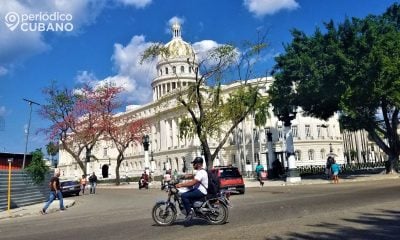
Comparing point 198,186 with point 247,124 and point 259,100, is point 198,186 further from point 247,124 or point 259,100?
point 247,124

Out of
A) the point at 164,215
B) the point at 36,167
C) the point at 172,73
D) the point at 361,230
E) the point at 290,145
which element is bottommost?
the point at 361,230

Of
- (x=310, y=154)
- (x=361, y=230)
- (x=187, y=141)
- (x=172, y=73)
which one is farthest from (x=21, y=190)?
(x=172, y=73)

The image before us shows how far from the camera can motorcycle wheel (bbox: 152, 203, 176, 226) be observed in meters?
11.9

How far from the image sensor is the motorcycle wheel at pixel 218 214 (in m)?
11.5

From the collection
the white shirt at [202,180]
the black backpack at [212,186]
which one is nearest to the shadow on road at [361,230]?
the black backpack at [212,186]

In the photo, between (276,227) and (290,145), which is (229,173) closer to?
(290,145)

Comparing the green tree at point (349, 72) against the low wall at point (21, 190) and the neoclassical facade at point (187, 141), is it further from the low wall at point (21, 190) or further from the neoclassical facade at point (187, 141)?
the neoclassical facade at point (187, 141)

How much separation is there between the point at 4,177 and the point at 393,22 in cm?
3068

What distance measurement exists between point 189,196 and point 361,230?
4.10 m

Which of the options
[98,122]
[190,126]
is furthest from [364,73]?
[98,122]

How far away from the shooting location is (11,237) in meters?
11.6

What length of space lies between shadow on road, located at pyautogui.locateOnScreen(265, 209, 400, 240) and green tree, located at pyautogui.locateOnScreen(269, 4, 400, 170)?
22.4 meters

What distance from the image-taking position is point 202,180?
37.2 feet

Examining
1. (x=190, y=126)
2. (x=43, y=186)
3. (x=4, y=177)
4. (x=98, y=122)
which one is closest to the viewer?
(x=4, y=177)
